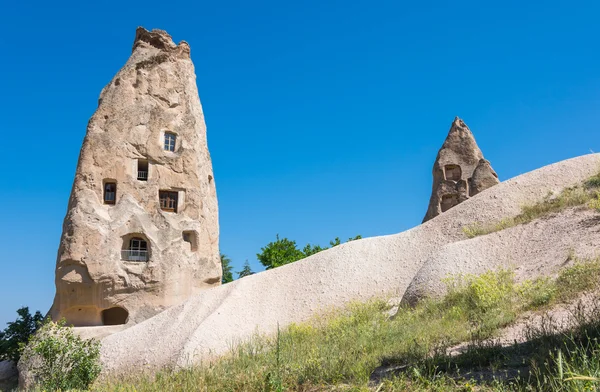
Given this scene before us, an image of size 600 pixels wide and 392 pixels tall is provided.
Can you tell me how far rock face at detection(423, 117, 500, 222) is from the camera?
30.4 m

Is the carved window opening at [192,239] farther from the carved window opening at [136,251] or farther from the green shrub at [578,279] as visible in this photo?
the green shrub at [578,279]

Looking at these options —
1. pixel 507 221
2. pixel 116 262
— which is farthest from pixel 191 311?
pixel 507 221

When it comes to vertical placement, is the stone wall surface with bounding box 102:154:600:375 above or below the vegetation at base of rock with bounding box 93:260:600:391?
above

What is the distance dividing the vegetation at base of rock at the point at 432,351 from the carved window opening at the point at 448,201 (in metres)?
19.9

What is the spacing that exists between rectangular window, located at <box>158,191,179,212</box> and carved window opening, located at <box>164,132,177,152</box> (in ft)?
7.22

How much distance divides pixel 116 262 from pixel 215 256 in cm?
458

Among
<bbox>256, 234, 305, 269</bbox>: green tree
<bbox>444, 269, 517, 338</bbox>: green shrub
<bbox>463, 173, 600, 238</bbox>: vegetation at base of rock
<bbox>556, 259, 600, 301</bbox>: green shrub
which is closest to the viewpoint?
<bbox>444, 269, 517, 338</bbox>: green shrub

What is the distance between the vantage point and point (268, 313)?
15.1 m

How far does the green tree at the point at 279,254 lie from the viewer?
28.3 m

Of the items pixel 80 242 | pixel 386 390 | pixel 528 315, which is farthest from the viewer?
pixel 80 242

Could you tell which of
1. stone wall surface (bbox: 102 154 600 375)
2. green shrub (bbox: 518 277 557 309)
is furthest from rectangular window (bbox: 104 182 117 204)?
green shrub (bbox: 518 277 557 309)

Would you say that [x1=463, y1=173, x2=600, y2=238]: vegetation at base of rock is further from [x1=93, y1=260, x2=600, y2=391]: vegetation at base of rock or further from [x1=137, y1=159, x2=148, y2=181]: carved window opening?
[x1=137, y1=159, x2=148, y2=181]: carved window opening

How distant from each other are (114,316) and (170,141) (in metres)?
8.67

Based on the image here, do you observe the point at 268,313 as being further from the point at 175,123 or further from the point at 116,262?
the point at 175,123
